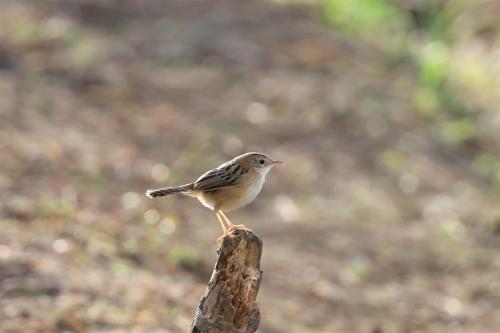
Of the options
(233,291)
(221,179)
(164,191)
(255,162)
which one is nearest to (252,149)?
(255,162)

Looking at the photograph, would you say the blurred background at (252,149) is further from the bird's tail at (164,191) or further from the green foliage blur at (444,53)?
the bird's tail at (164,191)

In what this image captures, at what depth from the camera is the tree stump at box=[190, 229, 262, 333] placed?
4715mm

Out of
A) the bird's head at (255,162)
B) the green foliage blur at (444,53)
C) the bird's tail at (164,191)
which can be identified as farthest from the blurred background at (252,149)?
the bird's head at (255,162)

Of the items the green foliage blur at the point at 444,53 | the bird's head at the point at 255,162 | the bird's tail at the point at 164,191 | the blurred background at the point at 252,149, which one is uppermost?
the green foliage blur at the point at 444,53

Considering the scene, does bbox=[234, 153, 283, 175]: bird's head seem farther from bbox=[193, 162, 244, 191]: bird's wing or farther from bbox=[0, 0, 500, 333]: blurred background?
bbox=[0, 0, 500, 333]: blurred background

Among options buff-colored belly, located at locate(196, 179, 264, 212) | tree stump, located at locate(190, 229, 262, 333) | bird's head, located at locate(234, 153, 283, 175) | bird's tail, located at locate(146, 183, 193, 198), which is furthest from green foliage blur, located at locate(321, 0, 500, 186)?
tree stump, located at locate(190, 229, 262, 333)

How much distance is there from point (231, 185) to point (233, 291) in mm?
1046

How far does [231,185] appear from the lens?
18.6 feet

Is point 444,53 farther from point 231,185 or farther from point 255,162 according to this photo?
point 231,185

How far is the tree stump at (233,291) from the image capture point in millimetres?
4715

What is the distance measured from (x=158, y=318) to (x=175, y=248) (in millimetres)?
1453

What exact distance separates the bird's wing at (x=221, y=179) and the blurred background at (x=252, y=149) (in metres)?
1.58

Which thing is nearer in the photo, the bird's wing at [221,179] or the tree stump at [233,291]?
the tree stump at [233,291]

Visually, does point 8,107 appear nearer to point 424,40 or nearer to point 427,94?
point 427,94
